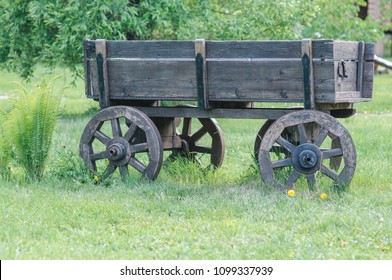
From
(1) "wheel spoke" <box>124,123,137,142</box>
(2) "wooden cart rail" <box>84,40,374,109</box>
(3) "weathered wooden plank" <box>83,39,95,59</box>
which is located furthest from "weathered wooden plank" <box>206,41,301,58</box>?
(3) "weathered wooden plank" <box>83,39,95,59</box>

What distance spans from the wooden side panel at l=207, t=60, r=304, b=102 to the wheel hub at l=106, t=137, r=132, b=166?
977 millimetres

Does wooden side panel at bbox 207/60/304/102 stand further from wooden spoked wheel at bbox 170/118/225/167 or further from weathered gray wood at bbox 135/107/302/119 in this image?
wooden spoked wheel at bbox 170/118/225/167

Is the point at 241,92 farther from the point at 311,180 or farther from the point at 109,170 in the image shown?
the point at 109,170

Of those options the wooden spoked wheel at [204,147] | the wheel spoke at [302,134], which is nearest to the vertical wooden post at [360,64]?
the wheel spoke at [302,134]

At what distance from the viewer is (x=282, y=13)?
15.3 meters

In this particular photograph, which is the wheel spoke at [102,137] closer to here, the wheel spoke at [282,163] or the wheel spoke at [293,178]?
the wheel spoke at [282,163]

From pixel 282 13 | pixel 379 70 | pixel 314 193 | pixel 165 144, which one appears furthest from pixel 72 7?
pixel 379 70

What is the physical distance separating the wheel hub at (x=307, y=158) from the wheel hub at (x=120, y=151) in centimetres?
169

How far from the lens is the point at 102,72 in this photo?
877cm

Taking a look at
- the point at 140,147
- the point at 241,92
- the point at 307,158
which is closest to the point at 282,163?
the point at 307,158

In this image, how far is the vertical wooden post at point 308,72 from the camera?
7883 mm

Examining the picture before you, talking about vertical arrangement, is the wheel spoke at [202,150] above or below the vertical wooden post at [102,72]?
below
